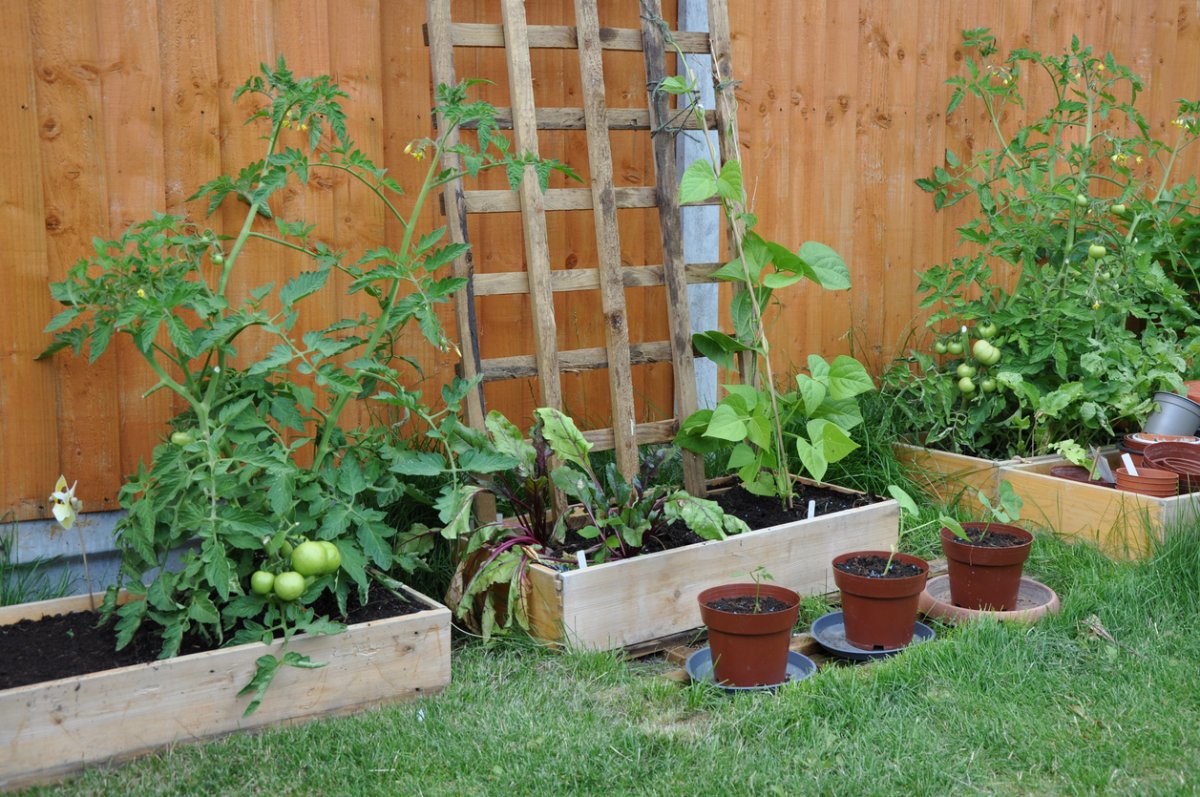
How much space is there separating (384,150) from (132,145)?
0.70 meters

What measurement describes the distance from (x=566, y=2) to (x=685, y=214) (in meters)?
0.80

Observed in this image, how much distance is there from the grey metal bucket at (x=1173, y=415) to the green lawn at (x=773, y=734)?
135cm

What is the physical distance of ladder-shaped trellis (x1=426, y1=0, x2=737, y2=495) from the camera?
9.97ft

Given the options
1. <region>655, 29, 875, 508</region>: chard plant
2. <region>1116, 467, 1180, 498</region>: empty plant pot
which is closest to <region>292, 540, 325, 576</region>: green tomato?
<region>655, 29, 875, 508</region>: chard plant

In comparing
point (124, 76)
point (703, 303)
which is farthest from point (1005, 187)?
point (124, 76)

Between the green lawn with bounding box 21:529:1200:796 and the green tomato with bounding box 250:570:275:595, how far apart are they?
30 centimetres

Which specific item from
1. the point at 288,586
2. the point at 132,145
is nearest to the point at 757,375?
the point at 288,586

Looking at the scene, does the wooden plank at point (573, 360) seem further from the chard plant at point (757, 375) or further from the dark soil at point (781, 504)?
the dark soil at point (781, 504)

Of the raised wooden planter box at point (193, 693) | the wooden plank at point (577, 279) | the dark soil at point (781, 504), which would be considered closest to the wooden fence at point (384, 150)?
the wooden plank at point (577, 279)

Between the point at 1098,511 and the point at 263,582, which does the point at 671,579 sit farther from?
the point at 1098,511

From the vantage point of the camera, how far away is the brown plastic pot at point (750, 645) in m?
2.43

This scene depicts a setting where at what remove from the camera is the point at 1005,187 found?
4.74m

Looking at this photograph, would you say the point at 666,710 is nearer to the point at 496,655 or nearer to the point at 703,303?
the point at 496,655

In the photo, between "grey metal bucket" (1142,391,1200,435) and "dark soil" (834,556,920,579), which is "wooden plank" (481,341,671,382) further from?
"grey metal bucket" (1142,391,1200,435)
